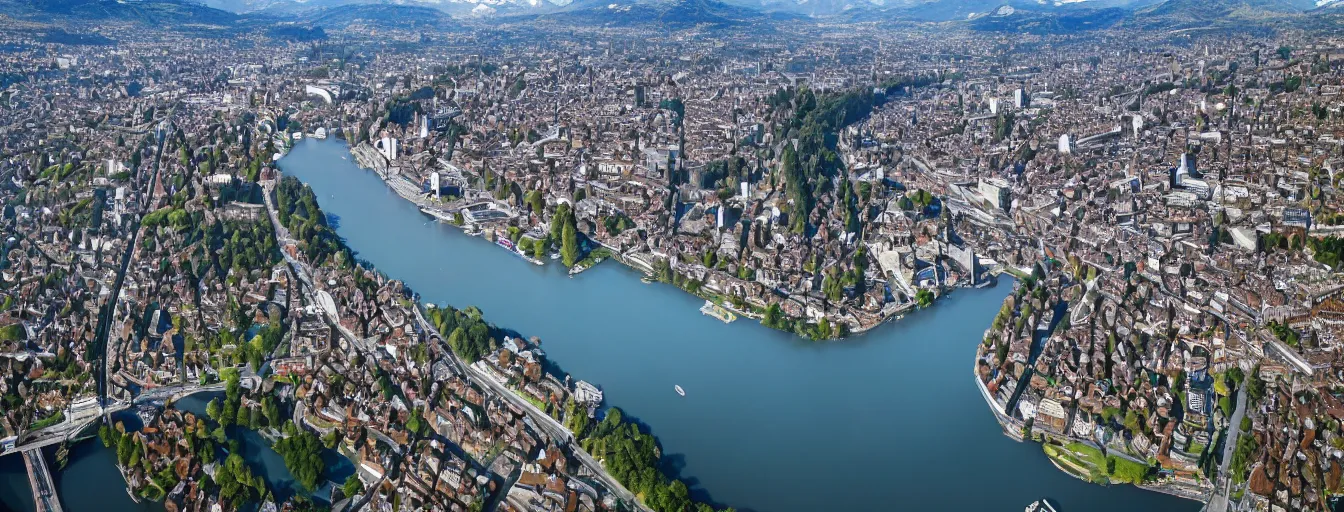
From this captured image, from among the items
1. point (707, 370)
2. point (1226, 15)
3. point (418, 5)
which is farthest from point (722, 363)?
point (418, 5)

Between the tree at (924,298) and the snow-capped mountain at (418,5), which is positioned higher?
the snow-capped mountain at (418,5)

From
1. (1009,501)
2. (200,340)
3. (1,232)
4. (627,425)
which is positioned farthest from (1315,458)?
(1,232)

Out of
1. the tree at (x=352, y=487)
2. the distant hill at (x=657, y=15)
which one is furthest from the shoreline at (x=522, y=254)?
the distant hill at (x=657, y=15)

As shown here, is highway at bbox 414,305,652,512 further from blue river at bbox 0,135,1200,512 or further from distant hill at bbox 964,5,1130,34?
distant hill at bbox 964,5,1130,34

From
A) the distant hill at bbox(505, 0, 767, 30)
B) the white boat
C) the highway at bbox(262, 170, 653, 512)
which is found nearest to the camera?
the white boat

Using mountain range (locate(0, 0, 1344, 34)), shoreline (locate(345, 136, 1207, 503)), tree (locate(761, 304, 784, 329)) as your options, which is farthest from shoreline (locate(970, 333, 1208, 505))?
mountain range (locate(0, 0, 1344, 34))

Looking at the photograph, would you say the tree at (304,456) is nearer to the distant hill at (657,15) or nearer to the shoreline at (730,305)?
the shoreline at (730,305)

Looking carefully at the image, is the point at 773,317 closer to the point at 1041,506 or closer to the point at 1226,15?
the point at 1041,506
